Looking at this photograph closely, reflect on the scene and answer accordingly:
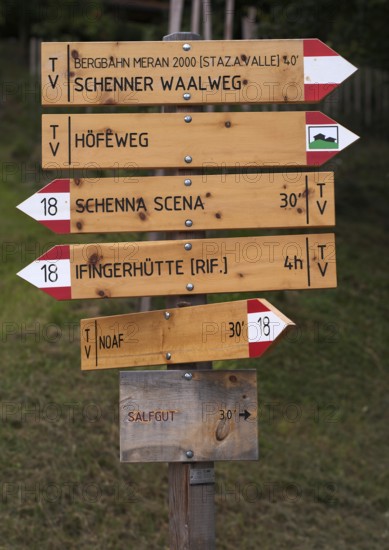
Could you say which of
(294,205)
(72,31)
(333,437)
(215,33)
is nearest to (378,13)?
(215,33)

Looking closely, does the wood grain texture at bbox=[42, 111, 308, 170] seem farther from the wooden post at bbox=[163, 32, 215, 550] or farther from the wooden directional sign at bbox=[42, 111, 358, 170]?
the wooden post at bbox=[163, 32, 215, 550]

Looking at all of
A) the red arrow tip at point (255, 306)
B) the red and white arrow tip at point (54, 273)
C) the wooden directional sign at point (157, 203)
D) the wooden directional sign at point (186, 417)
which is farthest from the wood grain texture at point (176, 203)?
the wooden directional sign at point (186, 417)

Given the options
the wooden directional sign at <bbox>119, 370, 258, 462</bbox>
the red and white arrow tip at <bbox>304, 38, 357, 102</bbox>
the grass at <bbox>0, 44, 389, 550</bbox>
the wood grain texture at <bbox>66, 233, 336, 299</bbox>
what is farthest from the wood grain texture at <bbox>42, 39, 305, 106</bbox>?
the grass at <bbox>0, 44, 389, 550</bbox>

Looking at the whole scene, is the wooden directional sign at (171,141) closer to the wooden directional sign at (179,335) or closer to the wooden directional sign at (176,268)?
the wooden directional sign at (176,268)

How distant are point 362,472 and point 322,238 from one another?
10.9 feet

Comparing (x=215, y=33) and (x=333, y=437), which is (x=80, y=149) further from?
(x=215, y=33)

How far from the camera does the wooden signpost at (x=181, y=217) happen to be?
3.91m

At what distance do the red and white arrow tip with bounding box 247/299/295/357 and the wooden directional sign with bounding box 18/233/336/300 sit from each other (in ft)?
0.46

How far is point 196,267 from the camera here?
3936mm

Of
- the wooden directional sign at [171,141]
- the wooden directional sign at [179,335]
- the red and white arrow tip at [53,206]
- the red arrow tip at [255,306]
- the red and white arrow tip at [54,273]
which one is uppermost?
the wooden directional sign at [171,141]

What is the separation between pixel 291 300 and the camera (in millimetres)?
9125

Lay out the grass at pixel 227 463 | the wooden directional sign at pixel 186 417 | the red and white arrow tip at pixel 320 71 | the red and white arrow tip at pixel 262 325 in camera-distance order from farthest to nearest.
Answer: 1. the grass at pixel 227 463
2. the red and white arrow tip at pixel 320 71
3. the wooden directional sign at pixel 186 417
4. the red and white arrow tip at pixel 262 325

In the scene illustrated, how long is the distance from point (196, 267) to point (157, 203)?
1.09 feet

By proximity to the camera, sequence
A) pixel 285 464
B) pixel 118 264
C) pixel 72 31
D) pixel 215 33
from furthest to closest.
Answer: pixel 72 31
pixel 215 33
pixel 285 464
pixel 118 264
